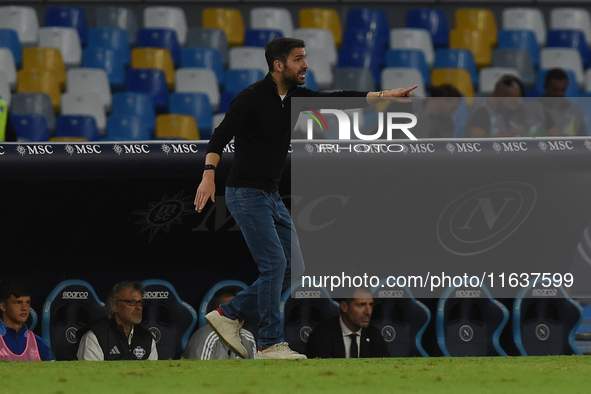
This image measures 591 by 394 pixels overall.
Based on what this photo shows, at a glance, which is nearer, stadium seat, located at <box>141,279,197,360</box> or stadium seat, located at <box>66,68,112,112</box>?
stadium seat, located at <box>141,279,197,360</box>

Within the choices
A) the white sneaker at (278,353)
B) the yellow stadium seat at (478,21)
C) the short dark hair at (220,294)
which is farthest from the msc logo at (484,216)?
the yellow stadium seat at (478,21)

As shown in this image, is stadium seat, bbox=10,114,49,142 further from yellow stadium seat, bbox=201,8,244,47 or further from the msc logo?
the msc logo

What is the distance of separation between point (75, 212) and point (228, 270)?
110cm

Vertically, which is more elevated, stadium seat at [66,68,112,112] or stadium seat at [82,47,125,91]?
stadium seat at [82,47,125,91]

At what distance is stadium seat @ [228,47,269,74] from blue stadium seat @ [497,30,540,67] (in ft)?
9.40

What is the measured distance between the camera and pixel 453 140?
5070 mm

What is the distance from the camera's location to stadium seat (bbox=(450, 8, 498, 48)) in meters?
10.4

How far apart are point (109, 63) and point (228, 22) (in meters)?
1.64

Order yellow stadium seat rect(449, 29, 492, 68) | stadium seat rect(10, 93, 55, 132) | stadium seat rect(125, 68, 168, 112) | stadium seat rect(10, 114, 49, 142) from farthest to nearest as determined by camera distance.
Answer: yellow stadium seat rect(449, 29, 492, 68) < stadium seat rect(125, 68, 168, 112) < stadium seat rect(10, 93, 55, 132) < stadium seat rect(10, 114, 49, 142)

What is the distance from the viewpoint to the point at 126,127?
8219 mm

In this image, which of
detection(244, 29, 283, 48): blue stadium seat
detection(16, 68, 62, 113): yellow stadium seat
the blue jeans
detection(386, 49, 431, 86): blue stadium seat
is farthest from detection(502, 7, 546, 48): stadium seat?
the blue jeans

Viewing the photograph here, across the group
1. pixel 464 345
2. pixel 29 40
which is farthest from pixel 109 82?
pixel 464 345

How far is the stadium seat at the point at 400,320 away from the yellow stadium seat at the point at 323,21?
16.8 feet

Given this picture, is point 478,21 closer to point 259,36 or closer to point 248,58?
point 259,36
